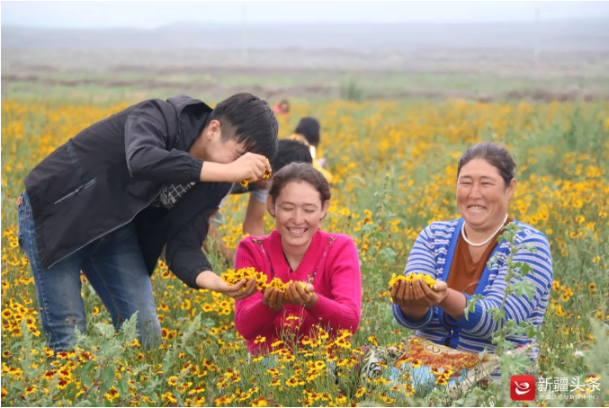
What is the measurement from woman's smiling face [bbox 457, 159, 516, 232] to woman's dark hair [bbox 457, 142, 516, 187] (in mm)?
15

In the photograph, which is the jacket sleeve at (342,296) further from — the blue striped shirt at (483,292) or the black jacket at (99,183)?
the black jacket at (99,183)

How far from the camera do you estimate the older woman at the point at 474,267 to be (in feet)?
8.71

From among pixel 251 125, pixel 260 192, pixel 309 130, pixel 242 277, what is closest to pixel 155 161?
pixel 251 125

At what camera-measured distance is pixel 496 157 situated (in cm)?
285

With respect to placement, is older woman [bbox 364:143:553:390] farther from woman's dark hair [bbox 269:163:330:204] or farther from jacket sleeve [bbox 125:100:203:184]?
jacket sleeve [bbox 125:100:203:184]

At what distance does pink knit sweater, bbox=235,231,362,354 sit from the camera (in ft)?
9.35

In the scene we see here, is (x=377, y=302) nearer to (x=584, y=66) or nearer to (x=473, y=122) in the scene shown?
(x=473, y=122)

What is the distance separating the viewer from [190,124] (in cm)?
295

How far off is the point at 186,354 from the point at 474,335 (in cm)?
114

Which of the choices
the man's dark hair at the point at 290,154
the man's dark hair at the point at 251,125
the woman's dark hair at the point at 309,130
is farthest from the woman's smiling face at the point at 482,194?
the woman's dark hair at the point at 309,130

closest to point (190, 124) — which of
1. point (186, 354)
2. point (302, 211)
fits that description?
point (302, 211)
